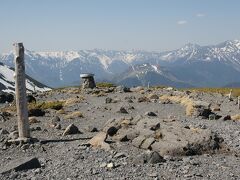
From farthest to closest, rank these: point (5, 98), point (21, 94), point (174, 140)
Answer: point (5, 98), point (21, 94), point (174, 140)

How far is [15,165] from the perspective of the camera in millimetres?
20188

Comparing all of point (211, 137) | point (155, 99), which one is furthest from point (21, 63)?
point (155, 99)

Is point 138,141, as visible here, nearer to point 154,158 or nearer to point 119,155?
point 119,155

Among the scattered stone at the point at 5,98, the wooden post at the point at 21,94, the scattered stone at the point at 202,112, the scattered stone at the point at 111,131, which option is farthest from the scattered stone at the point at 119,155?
the scattered stone at the point at 5,98

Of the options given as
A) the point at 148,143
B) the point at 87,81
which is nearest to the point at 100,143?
the point at 148,143

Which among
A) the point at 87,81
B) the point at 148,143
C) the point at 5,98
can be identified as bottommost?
the point at 5,98

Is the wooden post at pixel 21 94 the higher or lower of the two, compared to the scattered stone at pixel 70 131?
higher

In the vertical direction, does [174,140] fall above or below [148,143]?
above

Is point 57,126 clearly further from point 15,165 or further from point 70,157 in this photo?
point 15,165

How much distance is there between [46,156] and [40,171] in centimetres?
347

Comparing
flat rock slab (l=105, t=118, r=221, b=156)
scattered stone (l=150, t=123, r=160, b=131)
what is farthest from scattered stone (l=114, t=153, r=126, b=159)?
scattered stone (l=150, t=123, r=160, b=131)

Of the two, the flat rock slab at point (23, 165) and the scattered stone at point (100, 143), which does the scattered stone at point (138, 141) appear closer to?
the scattered stone at point (100, 143)

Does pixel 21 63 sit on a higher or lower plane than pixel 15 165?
higher

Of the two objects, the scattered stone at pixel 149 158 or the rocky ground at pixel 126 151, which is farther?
the scattered stone at pixel 149 158
